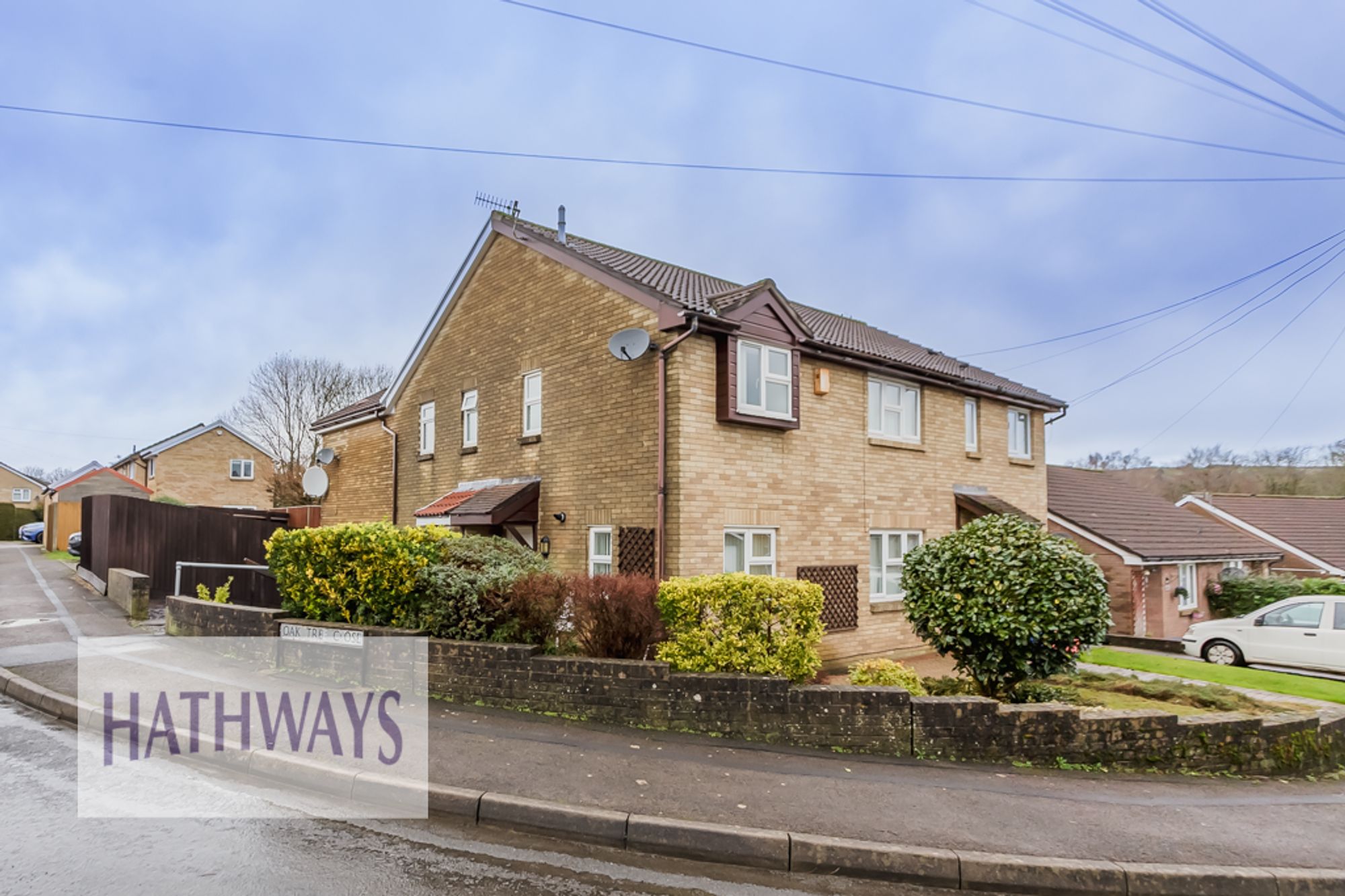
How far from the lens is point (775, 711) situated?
Result: 6879 mm

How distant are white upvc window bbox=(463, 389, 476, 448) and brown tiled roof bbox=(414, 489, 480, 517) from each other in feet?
3.47

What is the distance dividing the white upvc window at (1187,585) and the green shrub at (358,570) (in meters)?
19.9

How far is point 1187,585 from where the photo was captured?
2069 centimetres

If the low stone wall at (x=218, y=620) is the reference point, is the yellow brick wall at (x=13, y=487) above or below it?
above

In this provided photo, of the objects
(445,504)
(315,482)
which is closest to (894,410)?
(445,504)

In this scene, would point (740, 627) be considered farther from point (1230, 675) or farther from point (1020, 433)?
point (1020, 433)

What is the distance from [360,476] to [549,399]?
800 centimetres

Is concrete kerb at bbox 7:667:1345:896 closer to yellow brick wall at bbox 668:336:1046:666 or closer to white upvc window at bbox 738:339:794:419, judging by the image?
yellow brick wall at bbox 668:336:1046:666

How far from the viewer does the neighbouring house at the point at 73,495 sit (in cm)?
3388

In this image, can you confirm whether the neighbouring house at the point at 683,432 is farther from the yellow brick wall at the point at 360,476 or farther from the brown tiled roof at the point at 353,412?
the brown tiled roof at the point at 353,412

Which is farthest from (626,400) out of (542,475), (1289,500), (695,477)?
(1289,500)

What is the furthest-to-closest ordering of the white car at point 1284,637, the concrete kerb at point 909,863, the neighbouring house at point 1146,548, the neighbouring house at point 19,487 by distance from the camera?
the neighbouring house at point 19,487, the neighbouring house at point 1146,548, the white car at point 1284,637, the concrete kerb at point 909,863

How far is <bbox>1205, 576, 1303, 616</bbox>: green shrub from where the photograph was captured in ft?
68.3

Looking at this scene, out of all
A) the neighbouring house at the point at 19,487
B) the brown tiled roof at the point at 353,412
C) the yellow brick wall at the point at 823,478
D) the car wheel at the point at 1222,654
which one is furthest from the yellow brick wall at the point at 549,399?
the neighbouring house at the point at 19,487
